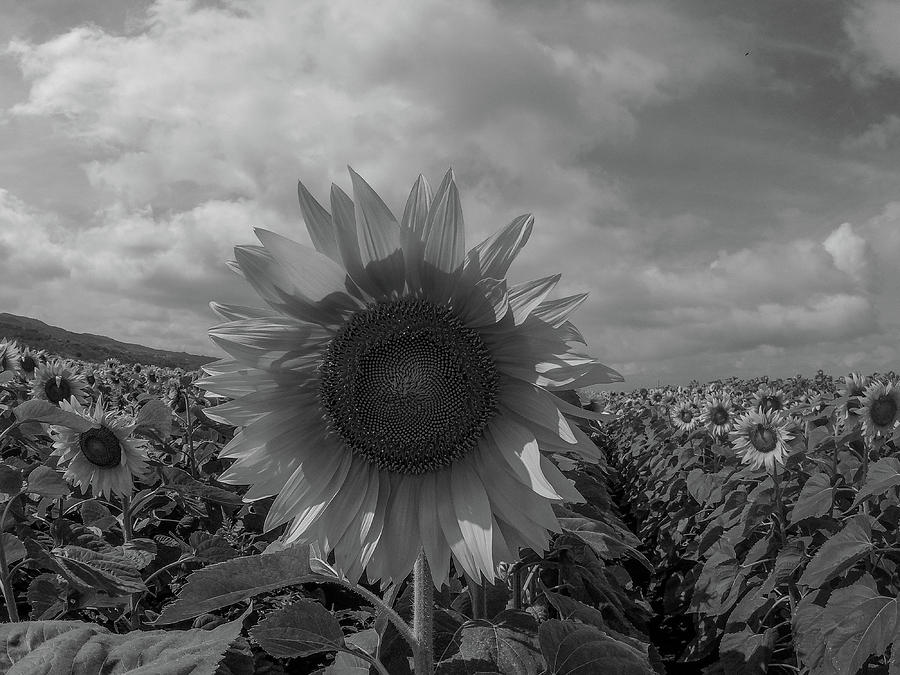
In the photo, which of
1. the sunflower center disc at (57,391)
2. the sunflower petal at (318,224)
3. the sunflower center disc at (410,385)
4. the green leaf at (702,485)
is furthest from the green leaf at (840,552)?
the sunflower center disc at (57,391)

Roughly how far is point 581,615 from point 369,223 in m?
1.61

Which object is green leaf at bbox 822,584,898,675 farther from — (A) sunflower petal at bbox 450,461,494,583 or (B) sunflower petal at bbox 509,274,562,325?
(B) sunflower petal at bbox 509,274,562,325

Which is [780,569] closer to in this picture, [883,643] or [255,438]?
[883,643]

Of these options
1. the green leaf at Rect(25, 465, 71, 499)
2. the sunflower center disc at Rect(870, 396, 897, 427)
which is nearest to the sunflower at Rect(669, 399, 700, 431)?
the sunflower center disc at Rect(870, 396, 897, 427)

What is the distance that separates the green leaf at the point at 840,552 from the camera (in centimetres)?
436

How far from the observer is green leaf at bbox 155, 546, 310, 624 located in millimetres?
1980

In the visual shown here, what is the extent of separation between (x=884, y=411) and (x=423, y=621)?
6.98 meters

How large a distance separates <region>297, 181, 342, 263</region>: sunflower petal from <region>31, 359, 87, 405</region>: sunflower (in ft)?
19.8

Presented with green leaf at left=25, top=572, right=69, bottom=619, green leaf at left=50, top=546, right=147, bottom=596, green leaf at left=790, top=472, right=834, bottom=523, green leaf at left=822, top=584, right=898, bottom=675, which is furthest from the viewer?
green leaf at left=790, top=472, right=834, bottom=523

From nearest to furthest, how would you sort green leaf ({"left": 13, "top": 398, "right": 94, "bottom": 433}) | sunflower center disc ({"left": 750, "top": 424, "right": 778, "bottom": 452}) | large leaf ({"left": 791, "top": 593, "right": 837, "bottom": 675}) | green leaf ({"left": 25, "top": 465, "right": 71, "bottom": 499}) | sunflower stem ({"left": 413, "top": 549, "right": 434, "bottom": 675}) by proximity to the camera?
sunflower stem ({"left": 413, "top": 549, "right": 434, "bottom": 675})
green leaf ({"left": 13, "top": 398, "right": 94, "bottom": 433})
green leaf ({"left": 25, "top": 465, "right": 71, "bottom": 499})
large leaf ({"left": 791, "top": 593, "right": 837, "bottom": 675})
sunflower center disc ({"left": 750, "top": 424, "right": 778, "bottom": 452})

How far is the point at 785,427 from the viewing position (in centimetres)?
814

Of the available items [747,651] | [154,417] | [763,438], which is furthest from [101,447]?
[763,438]

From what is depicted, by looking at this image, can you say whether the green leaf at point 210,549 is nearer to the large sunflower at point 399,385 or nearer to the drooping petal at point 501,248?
the large sunflower at point 399,385

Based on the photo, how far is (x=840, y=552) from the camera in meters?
4.41
